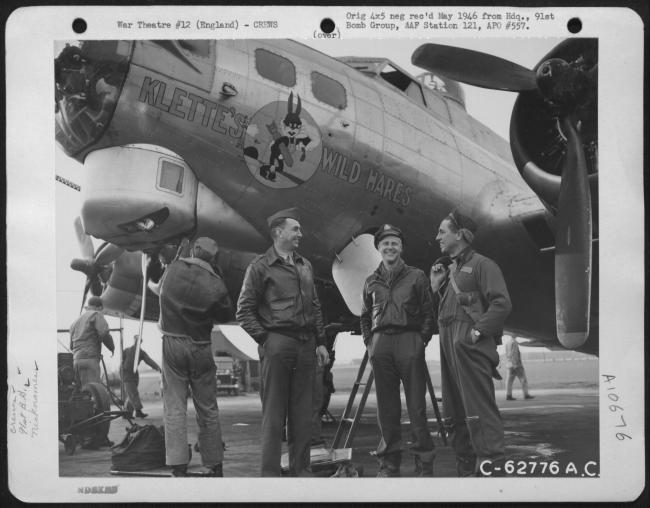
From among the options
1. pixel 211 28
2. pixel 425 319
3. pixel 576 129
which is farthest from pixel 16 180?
pixel 576 129

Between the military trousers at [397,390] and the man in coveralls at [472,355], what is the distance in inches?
8.1

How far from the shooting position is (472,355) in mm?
5004

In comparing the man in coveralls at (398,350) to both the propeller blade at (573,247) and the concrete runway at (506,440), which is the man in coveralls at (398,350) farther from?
the propeller blade at (573,247)

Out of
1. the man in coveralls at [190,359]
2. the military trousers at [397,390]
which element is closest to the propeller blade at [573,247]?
the military trousers at [397,390]

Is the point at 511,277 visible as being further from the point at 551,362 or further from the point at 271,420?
the point at 271,420

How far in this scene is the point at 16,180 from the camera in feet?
17.4

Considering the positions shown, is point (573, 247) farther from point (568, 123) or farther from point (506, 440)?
point (506, 440)

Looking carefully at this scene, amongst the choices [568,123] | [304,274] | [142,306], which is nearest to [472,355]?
[304,274]

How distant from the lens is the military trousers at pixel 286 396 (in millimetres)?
4859

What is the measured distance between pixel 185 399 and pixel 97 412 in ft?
2.64

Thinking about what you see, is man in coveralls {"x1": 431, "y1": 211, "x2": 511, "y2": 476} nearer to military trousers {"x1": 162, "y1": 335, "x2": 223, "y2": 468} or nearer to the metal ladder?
the metal ladder

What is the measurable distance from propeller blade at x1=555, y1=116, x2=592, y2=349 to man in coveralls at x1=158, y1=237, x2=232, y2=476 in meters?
2.58

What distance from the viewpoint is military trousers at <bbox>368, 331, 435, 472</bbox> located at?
5.04m

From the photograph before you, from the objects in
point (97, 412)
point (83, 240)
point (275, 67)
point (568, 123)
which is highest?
point (275, 67)
